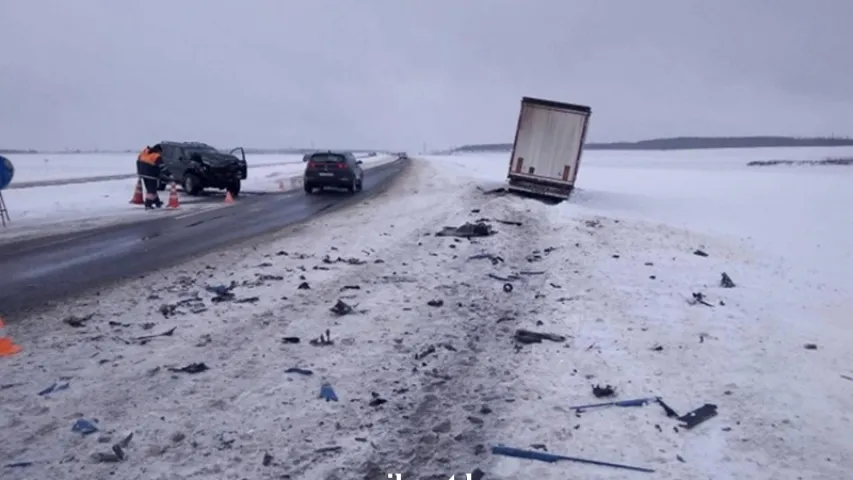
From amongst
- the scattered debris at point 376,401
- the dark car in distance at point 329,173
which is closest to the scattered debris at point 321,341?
the scattered debris at point 376,401

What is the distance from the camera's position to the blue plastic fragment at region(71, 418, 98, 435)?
4.78 meters

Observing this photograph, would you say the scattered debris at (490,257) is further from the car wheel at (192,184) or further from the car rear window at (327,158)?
the car wheel at (192,184)

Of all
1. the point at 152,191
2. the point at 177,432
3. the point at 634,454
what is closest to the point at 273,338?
the point at 177,432

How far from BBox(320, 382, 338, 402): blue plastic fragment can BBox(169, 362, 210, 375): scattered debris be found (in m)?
1.11

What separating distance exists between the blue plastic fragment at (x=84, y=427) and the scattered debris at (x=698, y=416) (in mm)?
4074

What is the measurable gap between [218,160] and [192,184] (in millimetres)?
1402

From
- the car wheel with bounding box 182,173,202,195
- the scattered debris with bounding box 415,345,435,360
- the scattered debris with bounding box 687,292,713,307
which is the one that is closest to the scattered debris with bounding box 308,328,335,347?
the scattered debris with bounding box 415,345,435,360

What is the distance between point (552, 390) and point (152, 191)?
1981cm

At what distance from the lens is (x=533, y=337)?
7121 millimetres

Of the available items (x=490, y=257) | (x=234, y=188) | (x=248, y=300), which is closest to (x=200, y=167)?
(x=234, y=188)

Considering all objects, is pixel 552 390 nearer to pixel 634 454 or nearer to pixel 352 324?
pixel 634 454

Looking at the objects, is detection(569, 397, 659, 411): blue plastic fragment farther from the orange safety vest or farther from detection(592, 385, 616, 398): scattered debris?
the orange safety vest

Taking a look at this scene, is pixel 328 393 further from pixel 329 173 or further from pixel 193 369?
pixel 329 173

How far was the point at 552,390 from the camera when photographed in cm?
573
